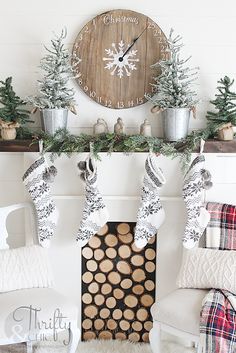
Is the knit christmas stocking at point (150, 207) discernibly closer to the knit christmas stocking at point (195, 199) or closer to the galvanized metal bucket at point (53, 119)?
the knit christmas stocking at point (195, 199)

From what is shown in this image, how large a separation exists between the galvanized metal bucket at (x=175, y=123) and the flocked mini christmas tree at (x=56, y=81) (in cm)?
47

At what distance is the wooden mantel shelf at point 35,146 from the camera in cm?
267

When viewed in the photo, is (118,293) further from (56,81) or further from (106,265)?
(56,81)

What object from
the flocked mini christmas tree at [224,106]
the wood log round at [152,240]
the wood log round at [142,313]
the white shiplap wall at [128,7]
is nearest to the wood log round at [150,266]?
the wood log round at [152,240]

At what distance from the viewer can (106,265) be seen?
2875 millimetres

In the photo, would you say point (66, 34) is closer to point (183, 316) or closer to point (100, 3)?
point (100, 3)

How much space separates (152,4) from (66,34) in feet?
1.48

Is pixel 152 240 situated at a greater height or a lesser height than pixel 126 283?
greater

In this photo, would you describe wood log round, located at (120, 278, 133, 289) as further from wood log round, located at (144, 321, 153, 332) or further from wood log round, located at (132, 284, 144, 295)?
wood log round, located at (144, 321, 153, 332)

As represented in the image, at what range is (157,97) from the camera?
278 centimetres

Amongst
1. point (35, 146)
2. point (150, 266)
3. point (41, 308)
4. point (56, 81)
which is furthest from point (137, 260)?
point (56, 81)

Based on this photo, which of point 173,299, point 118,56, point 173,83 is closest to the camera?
point 173,299

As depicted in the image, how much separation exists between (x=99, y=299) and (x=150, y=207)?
60cm

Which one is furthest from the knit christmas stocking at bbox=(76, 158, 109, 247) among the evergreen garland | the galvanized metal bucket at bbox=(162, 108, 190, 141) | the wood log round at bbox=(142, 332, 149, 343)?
the wood log round at bbox=(142, 332, 149, 343)
